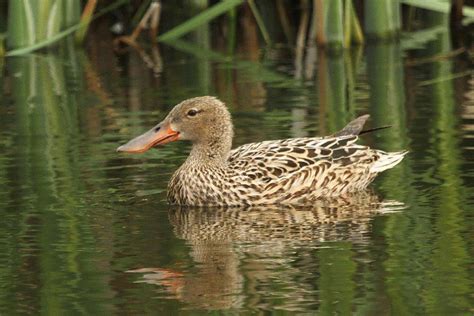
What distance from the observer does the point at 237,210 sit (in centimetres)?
1018

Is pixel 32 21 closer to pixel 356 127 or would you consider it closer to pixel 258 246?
pixel 356 127

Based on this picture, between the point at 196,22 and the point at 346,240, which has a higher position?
the point at 196,22

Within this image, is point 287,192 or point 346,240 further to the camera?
point 287,192

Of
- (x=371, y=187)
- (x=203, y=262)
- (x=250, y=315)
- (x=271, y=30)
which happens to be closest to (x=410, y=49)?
(x=271, y=30)

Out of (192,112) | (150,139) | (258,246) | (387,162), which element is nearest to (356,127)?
(387,162)

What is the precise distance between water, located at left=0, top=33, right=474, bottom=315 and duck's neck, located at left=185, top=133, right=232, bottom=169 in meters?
0.31

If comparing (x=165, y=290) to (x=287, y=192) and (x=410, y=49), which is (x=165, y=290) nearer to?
(x=287, y=192)

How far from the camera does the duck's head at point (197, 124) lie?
34.9 ft

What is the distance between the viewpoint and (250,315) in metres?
7.23

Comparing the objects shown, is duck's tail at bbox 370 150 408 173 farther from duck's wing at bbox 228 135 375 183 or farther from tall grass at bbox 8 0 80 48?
tall grass at bbox 8 0 80 48

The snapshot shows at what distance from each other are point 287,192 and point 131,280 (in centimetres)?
250

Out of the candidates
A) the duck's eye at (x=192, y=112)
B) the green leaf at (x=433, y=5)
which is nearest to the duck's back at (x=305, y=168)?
the duck's eye at (x=192, y=112)

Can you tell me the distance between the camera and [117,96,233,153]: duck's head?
34.9 feet

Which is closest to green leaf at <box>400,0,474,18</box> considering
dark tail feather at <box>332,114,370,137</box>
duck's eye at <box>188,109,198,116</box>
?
dark tail feather at <box>332,114,370,137</box>
